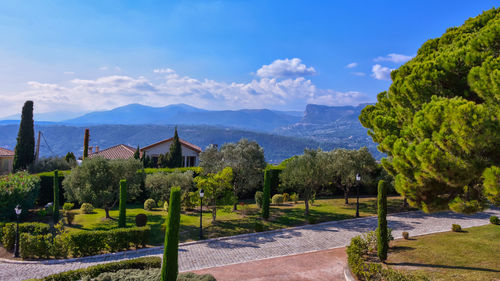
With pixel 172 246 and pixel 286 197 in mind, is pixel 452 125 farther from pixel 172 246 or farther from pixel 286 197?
pixel 286 197

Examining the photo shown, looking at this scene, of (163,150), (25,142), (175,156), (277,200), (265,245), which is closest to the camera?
(265,245)

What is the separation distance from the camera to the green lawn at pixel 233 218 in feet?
67.6

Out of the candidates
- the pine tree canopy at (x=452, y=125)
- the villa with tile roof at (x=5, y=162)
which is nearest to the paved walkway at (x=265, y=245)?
the pine tree canopy at (x=452, y=125)

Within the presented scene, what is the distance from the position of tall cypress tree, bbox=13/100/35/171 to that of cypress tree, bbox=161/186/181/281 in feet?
118

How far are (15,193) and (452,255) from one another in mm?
27609

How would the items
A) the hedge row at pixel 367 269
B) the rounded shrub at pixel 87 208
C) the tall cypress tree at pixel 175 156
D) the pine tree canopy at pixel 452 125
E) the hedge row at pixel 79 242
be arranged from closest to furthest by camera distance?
1. the pine tree canopy at pixel 452 125
2. the hedge row at pixel 367 269
3. the hedge row at pixel 79 242
4. the rounded shrub at pixel 87 208
5. the tall cypress tree at pixel 175 156

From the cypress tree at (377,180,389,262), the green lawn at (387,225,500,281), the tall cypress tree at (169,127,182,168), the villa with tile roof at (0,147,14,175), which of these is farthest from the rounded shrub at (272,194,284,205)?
the villa with tile roof at (0,147,14,175)

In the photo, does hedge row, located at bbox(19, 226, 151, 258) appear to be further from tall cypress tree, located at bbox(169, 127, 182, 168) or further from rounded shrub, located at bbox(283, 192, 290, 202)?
tall cypress tree, located at bbox(169, 127, 182, 168)

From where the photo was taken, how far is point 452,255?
47.3ft

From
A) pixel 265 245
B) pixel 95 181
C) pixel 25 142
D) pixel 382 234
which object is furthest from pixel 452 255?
pixel 25 142

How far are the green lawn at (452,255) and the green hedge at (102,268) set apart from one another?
11.4 meters

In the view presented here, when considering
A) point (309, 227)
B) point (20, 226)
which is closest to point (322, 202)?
point (309, 227)

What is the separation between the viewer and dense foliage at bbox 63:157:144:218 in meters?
21.2

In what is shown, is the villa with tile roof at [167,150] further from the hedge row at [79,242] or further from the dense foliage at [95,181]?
the hedge row at [79,242]
